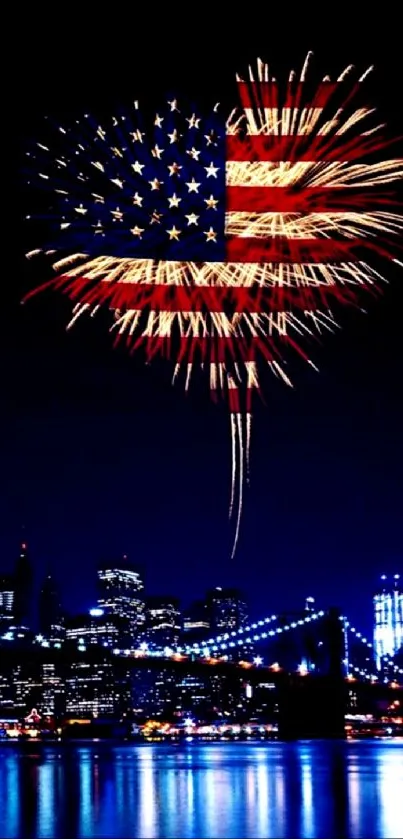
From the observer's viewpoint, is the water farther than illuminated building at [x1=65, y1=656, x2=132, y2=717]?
No

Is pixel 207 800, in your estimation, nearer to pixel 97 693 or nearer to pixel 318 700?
pixel 318 700

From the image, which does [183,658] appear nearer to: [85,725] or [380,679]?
[380,679]

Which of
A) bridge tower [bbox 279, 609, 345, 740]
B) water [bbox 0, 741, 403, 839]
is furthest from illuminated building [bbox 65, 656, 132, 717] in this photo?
water [bbox 0, 741, 403, 839]

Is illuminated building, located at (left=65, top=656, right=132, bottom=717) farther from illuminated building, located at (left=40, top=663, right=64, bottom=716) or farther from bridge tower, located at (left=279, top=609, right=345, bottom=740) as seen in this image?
bridge tower, located at (left=279, top=609, right=345, bottom=740)

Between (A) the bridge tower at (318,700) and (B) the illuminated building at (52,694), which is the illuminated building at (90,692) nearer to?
(B) the illuminated building at (52,694)

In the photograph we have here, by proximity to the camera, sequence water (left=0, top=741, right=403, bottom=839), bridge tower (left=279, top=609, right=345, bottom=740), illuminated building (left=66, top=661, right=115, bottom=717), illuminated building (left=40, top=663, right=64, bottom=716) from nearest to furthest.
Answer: water (left=0, top=741, right=403, bottom=839)
bridge tower (left=279, top=609, right=345, bottom=740)
illuminated building (left=66, top=661, right=115, bottom=717)
illuminated building (left=40, top=663, right=64, bottom=716)

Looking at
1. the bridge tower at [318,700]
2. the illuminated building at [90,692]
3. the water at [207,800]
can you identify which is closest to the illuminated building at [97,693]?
the illuminated building at [90,692]

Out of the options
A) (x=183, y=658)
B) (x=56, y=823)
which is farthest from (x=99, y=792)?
(x=183, y=658)

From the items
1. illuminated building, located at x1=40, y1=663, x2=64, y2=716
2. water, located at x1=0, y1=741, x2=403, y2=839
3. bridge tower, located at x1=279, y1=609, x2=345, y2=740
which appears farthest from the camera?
illuminated building, located at x1=40, y1=663, x2=64, y2=716
